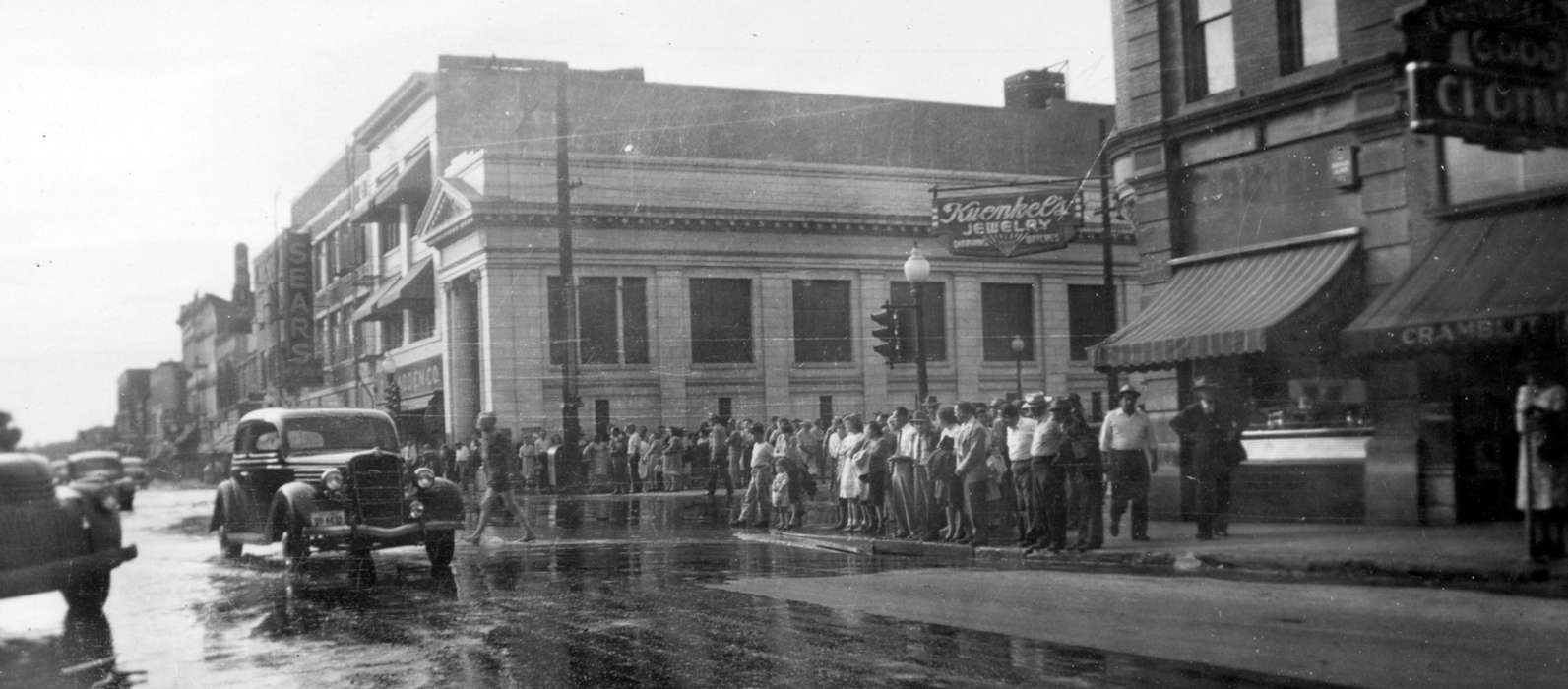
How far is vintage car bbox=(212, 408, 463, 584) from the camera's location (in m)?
14.7

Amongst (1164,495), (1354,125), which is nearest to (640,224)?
(1164,495)

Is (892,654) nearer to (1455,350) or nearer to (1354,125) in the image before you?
(1455,350)

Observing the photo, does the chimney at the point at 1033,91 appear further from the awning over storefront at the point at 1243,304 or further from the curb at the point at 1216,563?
the curb at the point at 1216,563

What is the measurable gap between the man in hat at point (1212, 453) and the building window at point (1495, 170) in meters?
3.34

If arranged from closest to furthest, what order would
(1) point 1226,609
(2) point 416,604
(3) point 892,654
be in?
(3) point 892,654
(1) point 1226,609
(2) point 416,604

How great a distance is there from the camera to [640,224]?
40031 millimetres

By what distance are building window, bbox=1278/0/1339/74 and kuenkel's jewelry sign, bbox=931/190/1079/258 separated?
Answer: 540 centimetres

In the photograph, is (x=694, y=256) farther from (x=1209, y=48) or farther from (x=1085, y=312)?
(x=1209, y=48)

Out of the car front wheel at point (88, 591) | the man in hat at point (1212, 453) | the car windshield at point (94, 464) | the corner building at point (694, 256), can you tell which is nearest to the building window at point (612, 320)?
the corner building at point (694, 256)

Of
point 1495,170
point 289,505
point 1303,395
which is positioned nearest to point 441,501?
point 289,505

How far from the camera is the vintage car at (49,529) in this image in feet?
27.1

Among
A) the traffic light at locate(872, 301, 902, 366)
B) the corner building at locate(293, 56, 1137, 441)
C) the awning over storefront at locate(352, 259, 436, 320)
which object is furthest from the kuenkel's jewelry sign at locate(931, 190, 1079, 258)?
the corner building at locate(293, 56, 1137, 441)

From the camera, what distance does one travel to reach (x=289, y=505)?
48.2 feet

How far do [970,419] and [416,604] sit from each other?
742cm
